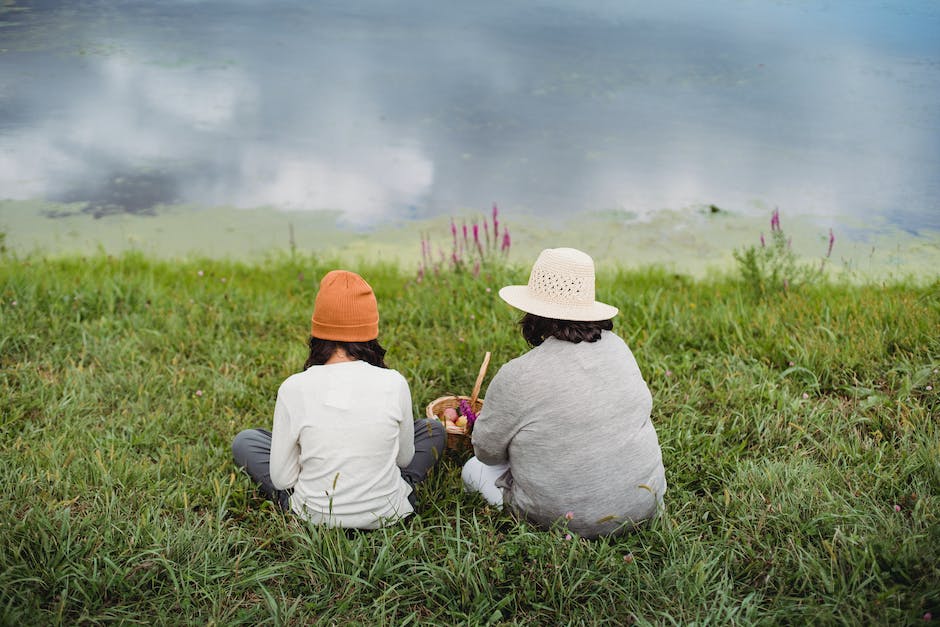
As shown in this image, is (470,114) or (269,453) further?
(470,114)

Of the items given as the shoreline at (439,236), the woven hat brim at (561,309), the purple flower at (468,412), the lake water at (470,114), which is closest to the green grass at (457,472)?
the purple flower at (468,412)

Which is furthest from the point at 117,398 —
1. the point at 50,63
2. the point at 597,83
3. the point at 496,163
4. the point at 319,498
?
the point at 597,83

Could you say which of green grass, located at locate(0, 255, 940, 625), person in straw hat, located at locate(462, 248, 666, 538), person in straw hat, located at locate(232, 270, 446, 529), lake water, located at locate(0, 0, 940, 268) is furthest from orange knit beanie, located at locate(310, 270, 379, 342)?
lake water, located at locate(0, 0, 940, 268)

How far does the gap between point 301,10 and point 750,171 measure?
638cm

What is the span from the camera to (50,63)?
676cm

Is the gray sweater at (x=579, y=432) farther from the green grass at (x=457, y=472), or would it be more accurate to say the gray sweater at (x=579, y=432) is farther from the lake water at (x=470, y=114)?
the lake water at (x=470, y=114)

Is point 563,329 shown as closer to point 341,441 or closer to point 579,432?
point 579,432

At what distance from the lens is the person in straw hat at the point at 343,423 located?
1.94 metres

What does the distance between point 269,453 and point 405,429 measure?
55cm

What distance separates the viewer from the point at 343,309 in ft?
6.57

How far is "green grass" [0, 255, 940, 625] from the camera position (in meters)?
1.81

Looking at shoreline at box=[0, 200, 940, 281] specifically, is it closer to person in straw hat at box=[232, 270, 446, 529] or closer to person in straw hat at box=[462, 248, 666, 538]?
person in straw hat at box=[462, 248, 666, 538]

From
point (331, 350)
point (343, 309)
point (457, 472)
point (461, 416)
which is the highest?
point (343, 309)

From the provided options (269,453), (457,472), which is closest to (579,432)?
(457,472)
